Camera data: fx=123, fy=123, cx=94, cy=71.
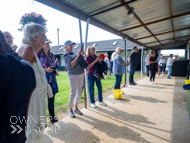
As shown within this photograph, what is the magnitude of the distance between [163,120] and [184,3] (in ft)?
12.0

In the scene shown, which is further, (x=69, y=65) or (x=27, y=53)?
(x=69, y=65)

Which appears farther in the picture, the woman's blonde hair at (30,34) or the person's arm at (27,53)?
the woman's blonde hair at (30,34)

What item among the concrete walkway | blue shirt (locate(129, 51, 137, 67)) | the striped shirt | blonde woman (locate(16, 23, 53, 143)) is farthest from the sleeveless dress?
blue shirt (locate(129, 51, 137, 67))

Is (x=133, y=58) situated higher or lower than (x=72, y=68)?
higher

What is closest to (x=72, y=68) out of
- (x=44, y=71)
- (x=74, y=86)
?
(x=74, y=86)

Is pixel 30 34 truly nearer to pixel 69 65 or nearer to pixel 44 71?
pixel 44 71

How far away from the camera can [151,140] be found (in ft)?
6.76

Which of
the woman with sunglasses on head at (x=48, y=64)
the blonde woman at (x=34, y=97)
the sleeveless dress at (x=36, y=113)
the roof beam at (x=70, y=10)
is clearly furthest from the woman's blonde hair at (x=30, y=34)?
the roof beam at (x=70, y=10)

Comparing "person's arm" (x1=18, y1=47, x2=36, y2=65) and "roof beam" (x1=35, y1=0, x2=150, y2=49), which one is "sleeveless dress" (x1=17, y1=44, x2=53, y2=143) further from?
"roof beam" (x1=35, y1=0, x2=150, y2=49)

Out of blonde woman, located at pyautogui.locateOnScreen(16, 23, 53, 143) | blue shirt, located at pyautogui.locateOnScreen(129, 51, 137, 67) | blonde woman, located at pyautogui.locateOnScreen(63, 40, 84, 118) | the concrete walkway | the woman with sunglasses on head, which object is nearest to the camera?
blonde woman, located at pyautogui.locateOnScreen(16, 23, 53, 143)

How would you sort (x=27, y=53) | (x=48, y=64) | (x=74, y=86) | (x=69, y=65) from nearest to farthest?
(x=27, y=53) < (x=48, y=64) < (x=69, y=65) < (x=74, y=86)

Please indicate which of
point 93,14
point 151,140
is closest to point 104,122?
point 151,140

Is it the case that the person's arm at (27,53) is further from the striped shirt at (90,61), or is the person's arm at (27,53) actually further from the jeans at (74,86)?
the striped shirt at (90,61)

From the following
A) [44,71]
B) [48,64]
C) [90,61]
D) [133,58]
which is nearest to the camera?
[44,71]
